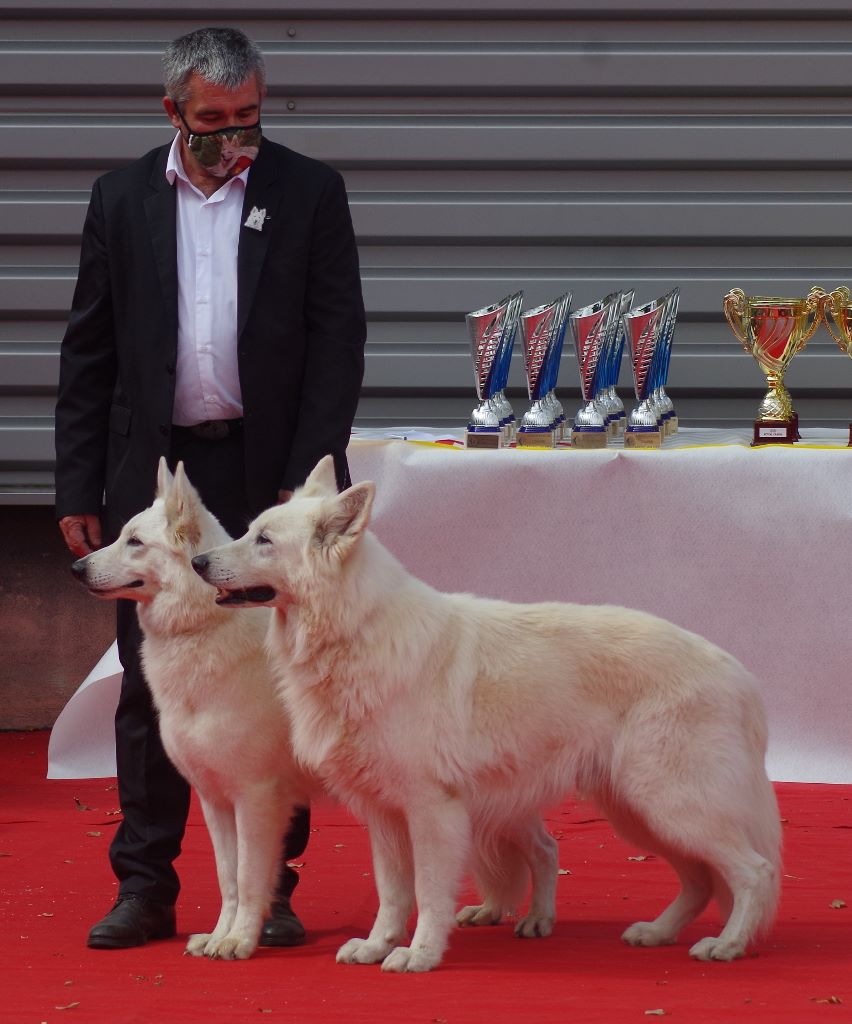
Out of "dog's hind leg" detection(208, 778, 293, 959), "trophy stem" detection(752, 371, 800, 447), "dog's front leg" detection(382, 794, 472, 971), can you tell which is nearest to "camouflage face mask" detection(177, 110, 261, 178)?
"dog's hind leg" detection(208, 778, 293, 959)

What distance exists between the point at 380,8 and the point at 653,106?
4.72 ft

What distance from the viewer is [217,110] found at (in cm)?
404

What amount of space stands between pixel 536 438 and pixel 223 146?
2.23 meters

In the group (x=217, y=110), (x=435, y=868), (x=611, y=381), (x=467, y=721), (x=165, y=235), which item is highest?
(x=217, y=110)

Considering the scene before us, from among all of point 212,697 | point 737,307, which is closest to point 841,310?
point 737,307

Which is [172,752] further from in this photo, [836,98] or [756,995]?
[836,98]

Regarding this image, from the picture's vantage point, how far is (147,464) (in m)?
4.20

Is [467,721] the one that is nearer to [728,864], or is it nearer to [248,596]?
[248,596]

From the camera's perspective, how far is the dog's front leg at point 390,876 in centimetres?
390

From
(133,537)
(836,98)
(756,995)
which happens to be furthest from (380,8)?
(756,995)

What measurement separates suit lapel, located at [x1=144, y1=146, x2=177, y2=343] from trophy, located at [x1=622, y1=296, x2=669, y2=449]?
237 centimetres

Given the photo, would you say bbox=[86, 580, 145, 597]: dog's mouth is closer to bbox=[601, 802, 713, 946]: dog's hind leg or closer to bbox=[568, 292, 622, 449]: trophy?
bbox=[601, 802, 713, 946]: dog's hind leg

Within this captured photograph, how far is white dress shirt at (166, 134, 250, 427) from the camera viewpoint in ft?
13.7

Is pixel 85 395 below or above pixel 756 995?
above
